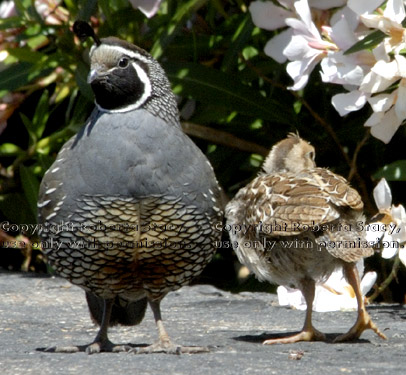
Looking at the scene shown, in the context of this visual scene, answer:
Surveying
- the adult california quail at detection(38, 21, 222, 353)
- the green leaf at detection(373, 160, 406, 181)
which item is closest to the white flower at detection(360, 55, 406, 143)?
the green leaf at detection(373, 160, 406, 181)

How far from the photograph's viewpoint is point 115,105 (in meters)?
4.09

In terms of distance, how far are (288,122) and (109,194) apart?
173cm

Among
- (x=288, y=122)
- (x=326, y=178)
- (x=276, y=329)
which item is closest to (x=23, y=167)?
(x=288, y=122)

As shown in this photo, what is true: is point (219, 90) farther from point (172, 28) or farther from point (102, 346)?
point (102, 346)

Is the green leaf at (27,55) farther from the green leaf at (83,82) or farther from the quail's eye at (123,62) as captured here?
the quail's eye at (123,62)

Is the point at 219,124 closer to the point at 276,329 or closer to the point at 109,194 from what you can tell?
the point at 276,329

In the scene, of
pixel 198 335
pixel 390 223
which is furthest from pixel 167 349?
pixel 390 223

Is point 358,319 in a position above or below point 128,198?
below

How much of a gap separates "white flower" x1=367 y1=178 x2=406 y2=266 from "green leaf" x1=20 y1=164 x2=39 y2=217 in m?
2.15

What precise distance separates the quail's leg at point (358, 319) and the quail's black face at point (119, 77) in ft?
3.36

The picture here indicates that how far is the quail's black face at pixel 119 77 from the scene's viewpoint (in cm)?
401

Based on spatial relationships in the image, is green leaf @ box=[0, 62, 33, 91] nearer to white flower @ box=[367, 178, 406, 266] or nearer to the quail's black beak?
the quail's black beak

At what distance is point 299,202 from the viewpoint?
153 inches

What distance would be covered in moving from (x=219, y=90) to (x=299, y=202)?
1440 mm
